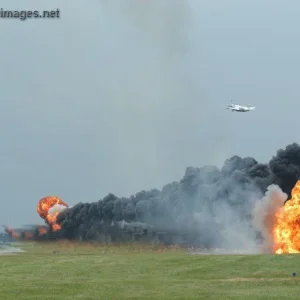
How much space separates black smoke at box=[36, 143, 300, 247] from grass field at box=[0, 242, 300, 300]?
58373 millimetres

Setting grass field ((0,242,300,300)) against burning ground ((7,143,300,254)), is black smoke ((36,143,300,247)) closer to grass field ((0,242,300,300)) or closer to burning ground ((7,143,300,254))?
burning ground ((7,143,300,254))

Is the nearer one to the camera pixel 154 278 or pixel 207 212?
pixel 154 278

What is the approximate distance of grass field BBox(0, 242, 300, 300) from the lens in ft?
181

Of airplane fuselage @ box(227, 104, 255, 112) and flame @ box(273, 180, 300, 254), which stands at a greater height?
airplane fuselage @ box(227, 104, 255, 112)

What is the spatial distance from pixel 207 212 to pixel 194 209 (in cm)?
539

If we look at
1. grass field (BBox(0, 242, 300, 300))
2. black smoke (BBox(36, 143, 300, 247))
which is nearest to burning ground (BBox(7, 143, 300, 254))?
black smoke (BBox(36, 143, 300, 247))

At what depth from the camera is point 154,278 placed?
67.5m

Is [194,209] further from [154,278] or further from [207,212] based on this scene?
[154,278]

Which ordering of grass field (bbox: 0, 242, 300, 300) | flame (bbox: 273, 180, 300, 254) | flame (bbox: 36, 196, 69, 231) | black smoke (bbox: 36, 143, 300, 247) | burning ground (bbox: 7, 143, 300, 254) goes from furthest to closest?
1. flame (bbox: 36, 196, 69, 231)
2. black smoke (bbox: 36, 143, 300, 247)
3. burning ground (bbox: 7, 143, 300, 254)
4. flame (bbox: 273, 180, 300, 254)
5. grass field (bbox: 0, 242, 300, 300)

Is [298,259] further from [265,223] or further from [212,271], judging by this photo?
[265,223]

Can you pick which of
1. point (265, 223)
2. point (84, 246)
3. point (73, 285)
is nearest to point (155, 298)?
point (73, 285)

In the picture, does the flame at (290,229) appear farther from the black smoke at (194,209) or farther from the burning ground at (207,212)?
the black smoke at (194,209)

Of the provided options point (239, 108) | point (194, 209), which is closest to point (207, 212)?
point (194, 209)

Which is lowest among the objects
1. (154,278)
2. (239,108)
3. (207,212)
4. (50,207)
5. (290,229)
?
(154,278)
